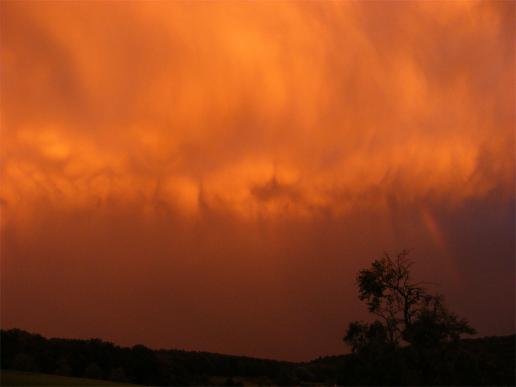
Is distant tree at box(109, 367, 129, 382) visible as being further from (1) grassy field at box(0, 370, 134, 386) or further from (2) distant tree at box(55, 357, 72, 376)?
(1) grassy field at box(0, 370, 134, 386)

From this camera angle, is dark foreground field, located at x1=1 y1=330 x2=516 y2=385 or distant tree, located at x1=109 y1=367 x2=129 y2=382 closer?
dark foreground field, located at x1=1 y1=330 x2=516 y2=385

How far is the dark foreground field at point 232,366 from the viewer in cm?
3653


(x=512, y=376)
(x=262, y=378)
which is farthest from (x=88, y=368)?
(x=512, y=376)

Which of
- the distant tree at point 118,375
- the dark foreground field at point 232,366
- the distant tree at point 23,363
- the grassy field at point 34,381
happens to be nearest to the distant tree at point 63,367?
the dark foreground field at point 232,366

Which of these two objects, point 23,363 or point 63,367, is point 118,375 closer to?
point 63,367

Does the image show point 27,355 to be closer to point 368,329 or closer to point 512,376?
point 368,329

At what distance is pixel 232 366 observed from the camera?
50625 millimetres

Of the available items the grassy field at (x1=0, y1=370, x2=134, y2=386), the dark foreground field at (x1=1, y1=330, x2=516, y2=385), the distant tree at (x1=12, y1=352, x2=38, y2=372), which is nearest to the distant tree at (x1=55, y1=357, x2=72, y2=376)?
the dark foreground field at (x1=1, y1=330, x2=516, y2=385)

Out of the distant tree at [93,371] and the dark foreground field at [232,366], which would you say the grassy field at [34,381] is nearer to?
the dark foreground field at [232,366]

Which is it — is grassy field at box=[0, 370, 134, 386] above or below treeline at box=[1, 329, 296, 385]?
below

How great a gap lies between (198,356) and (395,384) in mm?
22049

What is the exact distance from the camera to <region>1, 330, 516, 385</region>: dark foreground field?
36531mm

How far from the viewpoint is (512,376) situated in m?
37.3

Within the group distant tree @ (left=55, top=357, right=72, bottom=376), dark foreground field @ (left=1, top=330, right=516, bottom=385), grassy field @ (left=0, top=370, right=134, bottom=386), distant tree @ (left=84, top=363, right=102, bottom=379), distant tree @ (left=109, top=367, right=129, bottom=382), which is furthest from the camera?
distant tree @ (left=84, top=363, right=102, bottom=379)
